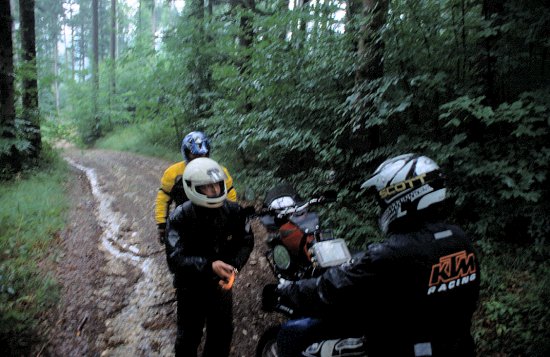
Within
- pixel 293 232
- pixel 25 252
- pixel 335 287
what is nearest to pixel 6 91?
pixel 25 252

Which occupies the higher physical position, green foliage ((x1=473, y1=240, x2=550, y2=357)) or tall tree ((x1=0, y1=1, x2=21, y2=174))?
tall tree ((x1=0, y1=1, x2=21, y2=174))

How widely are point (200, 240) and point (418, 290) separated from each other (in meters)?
1.89

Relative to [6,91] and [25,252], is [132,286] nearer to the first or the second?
[25,252]

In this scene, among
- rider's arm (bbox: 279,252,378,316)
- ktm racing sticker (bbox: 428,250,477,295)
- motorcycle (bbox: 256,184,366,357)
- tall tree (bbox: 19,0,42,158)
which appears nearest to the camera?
ktm racing sticker (bbox: 428,250,477,295)

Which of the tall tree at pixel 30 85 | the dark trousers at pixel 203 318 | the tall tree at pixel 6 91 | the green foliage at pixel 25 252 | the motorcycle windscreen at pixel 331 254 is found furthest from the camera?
the tall tree at pixel 30 85

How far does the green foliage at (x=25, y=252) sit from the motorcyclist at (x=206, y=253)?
213 cm

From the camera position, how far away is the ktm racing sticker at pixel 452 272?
6.11 feet

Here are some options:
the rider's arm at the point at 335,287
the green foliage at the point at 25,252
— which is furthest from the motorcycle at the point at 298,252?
the green foliage at the point at 25,252

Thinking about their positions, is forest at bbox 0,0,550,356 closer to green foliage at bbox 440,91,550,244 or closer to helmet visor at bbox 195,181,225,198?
green foliage at bbox 440,91,550,244

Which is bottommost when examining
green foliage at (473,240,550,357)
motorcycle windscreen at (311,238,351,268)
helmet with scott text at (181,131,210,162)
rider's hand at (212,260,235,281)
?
green foliage at (473,240,550,357)

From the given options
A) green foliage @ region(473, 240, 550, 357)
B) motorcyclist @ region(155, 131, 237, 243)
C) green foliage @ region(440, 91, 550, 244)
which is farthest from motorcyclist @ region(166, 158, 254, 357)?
green foliage @ region(440, 91, 550, 244)

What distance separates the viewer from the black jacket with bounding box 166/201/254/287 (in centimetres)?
292

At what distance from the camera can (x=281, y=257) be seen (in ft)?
13.9

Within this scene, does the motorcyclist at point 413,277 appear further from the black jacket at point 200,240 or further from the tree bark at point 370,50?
the tree bark at point 370,50
